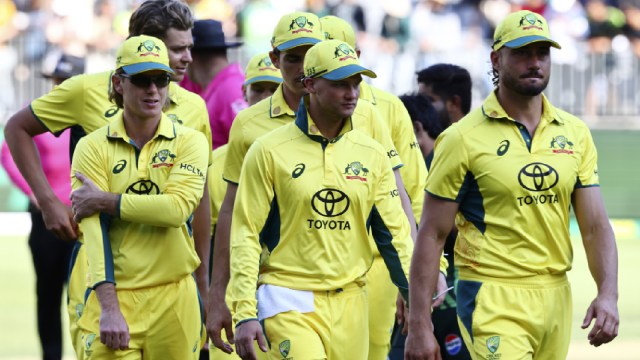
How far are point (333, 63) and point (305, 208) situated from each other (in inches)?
27.0

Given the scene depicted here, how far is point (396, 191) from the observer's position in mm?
6996

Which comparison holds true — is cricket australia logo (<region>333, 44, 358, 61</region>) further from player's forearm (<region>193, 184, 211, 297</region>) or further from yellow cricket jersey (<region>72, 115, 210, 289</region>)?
player's forearm (<region>193, 184, 211, 297</region>)

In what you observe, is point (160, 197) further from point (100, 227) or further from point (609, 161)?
point (609, 161)

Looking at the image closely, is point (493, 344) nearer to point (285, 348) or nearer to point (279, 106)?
point (285, 348)

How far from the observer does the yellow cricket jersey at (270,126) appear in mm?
7527

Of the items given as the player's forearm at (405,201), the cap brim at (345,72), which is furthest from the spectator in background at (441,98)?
the cap brim at (345,72)

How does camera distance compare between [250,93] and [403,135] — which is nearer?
[403,135]

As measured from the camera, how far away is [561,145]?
6648mm

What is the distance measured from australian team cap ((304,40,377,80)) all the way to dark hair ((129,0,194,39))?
4.64ft

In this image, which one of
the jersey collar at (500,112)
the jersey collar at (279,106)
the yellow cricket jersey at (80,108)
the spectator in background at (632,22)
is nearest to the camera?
the jersey collar at (500,112)

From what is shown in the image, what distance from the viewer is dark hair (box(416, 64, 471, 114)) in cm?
983

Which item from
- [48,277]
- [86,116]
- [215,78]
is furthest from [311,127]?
[48,277]

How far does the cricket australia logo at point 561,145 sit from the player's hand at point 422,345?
101 centimetres

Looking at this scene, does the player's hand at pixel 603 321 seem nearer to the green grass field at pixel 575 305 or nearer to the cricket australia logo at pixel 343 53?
the cricket australia logo at pixel 343 53
